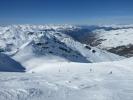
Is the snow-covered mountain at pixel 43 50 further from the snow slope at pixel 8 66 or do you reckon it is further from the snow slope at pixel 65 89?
the snow slope at pixel 65 89

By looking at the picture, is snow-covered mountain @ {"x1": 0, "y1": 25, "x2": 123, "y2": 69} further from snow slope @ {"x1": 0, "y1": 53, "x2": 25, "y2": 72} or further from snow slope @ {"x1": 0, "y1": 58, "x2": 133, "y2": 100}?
snow slope @ {"x1": 0, "y1": 58, "x2": 133, "y2": 100}

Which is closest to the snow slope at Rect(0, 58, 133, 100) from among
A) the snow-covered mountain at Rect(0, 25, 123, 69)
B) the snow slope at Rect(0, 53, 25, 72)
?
the snow slope at Rect(0, 53, 25, 72)

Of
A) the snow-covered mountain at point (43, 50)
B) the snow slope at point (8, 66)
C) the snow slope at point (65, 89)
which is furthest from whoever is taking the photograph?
the snow-covered mountain at point (43, 50)

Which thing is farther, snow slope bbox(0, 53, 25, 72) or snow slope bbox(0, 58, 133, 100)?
snow slope bbox(0, 53, 25, 72)

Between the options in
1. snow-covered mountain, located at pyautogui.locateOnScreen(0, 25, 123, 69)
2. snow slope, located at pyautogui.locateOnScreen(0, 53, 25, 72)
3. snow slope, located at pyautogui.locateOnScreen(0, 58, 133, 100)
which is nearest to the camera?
snow slope, located at pyautogui.locateOnScreen(0, 58, 133, 100)

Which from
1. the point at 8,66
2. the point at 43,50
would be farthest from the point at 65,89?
the point at 43,50

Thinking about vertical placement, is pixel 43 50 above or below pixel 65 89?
below

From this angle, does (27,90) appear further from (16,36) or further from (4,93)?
(16,36)

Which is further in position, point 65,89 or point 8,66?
point 8,66

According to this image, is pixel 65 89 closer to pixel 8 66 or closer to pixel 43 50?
pixel 8 66

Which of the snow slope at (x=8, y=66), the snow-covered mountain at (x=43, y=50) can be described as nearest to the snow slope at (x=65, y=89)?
the snow slope at (x=8, y=66)

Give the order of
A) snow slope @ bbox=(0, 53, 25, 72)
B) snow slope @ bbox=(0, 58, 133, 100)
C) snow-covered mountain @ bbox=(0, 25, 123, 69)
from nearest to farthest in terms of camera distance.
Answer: snow slope @ bbox=(0, 58, 133, 100)
snow slope @ bbox=(0, 53, 25, 72)
snow-covered mountain @ bbox=(0, 25, 123, 69)

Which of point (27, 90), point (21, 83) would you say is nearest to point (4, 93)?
point (27, 90)
